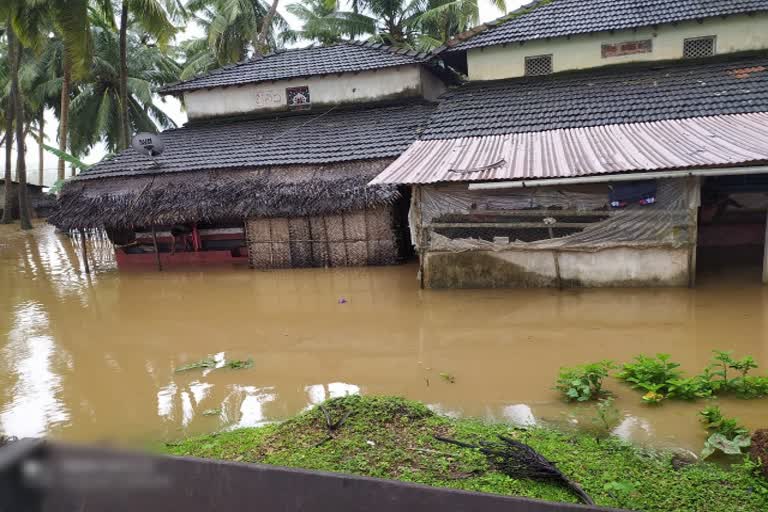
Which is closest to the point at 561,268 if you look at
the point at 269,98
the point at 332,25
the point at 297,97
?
the point at 297,97

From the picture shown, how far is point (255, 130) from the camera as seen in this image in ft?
45.3

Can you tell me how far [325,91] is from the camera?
45.5 ft

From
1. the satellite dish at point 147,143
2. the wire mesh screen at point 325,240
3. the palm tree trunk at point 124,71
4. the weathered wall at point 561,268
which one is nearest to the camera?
the weathered wall at point 561,268

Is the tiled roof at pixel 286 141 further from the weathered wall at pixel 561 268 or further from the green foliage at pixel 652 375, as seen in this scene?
the green foliage at pixel 652 375

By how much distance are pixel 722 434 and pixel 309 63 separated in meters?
13.1

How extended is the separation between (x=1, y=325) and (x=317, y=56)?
9.99 meters

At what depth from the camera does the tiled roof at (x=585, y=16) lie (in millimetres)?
11133

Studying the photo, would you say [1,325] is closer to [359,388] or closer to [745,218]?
[359,388]

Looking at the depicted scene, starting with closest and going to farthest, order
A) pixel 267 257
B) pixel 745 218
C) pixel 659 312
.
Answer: pixel 659 312 < pixel 745 218 < pixel 267 257

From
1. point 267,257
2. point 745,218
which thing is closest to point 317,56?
point 267,257

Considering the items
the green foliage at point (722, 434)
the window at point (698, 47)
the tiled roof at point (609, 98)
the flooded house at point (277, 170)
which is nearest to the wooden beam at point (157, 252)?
the flooded house at point (277, 170)

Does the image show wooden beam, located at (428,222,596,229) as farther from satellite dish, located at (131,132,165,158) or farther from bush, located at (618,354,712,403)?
satellite dish, located at (131,132,165,158)

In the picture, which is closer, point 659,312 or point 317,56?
point 659,312

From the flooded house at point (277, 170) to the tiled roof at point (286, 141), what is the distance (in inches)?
1.6
